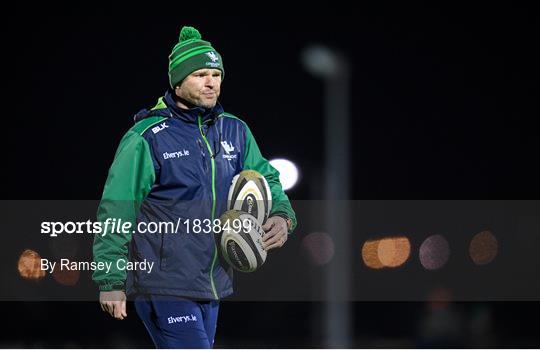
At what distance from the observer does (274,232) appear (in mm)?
5414

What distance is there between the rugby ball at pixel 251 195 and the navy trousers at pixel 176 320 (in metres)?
0.54

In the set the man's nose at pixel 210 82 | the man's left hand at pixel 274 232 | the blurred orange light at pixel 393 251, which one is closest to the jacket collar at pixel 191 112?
the man's nose at pixel 210 82

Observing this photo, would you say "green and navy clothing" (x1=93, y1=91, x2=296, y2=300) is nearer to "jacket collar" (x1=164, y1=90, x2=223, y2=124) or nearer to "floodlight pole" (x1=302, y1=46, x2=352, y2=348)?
"jacket collar" (x1=164, y1=90, x2=223, y2=124)

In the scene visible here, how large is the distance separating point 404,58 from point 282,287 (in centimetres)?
606

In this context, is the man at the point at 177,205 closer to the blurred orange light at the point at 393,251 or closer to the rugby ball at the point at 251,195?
the rugby ball at the point at 251,195

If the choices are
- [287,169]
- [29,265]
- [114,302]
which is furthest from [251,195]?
[287,169]

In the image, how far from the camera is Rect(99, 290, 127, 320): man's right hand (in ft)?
16.7

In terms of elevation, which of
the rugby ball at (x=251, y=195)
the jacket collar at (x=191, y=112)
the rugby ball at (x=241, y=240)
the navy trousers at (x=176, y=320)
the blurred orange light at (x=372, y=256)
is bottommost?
the navy trousers at (x=176, y=320)

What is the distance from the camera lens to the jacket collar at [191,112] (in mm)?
5422

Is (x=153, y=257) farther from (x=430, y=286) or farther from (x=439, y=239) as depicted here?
(x=430, y=286)

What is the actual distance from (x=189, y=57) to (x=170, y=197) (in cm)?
76

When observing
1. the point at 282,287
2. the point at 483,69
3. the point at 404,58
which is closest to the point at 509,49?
the point at 483,69

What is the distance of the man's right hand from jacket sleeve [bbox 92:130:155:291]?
29 mm

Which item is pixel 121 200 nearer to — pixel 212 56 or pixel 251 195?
pixel 251 195
